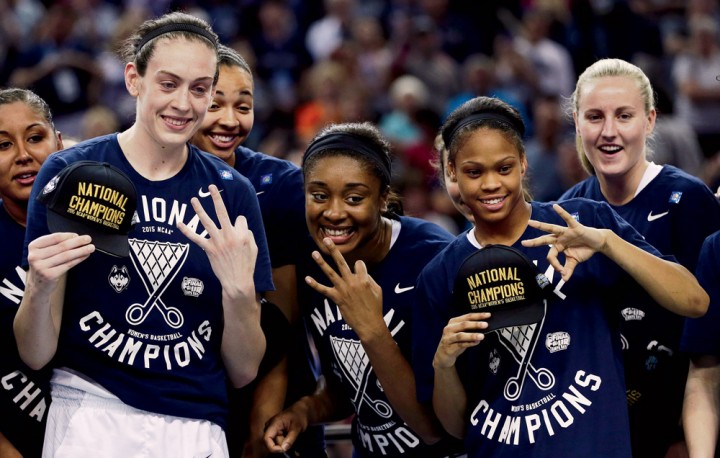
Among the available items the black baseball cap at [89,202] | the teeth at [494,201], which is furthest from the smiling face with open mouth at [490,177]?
the black baseball cap at [89,202]

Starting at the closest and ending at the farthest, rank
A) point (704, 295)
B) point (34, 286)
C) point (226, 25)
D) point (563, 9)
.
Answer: point (34, 286) → point (704, 295) → point (563, 9) → point (226, 25)

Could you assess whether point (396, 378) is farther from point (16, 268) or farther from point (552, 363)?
point (16, 268)

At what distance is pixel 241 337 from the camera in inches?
131

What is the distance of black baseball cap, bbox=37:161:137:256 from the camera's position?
3051 millimetres

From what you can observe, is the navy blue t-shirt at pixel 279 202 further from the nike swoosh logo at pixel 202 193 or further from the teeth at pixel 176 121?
the teeth at pixel 176 121

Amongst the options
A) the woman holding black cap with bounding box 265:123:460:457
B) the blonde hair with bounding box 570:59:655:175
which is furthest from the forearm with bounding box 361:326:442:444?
the blonde hair with bounding box 570:59:655:175

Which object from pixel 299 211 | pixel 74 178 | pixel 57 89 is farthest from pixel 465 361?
pixel 57 89

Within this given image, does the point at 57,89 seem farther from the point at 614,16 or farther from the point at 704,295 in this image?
the point at 704,295

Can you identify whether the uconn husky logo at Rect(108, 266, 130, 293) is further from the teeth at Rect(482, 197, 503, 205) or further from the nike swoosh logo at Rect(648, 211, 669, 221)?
the nike swoosh logo at Rect(648, 211, 669, 221)

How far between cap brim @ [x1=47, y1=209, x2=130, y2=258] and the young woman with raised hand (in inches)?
70.1

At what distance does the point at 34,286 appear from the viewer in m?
3.02

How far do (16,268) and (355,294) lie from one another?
3.67 ft

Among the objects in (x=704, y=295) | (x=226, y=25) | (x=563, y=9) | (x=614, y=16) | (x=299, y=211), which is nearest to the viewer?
(x=704, y=295)

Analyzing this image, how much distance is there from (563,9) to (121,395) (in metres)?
7.46
